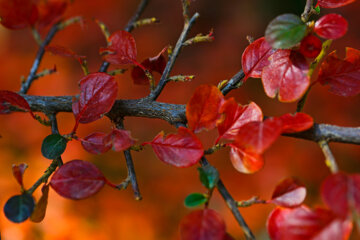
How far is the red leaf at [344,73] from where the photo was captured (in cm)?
44

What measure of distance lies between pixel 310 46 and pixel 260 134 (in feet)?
0.46

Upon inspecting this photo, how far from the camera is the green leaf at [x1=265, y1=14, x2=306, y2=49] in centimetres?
37

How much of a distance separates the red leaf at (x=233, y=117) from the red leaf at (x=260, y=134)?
0.05 meters

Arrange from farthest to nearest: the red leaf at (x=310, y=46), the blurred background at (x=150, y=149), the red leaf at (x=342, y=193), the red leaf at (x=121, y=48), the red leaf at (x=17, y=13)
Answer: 1. the blurred background at (x=150, y=149)
2. the red leaf at (x=17, y=13)
3. the red leaf at (x=121, y=48)
4. the red leaf at (x=310, y=46)
5. the red leaf at (x=342, y=193)

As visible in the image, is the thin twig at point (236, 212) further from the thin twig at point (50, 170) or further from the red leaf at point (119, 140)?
the thin twig at point (50, 170)

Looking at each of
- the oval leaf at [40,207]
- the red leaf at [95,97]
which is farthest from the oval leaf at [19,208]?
the red leaf at [95,97]

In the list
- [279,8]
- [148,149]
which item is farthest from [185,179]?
[279,8]

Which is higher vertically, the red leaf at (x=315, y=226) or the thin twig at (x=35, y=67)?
the thin twig at (x=35, y=67)

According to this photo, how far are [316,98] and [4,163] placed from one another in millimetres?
1819

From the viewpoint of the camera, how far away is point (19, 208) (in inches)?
15.2

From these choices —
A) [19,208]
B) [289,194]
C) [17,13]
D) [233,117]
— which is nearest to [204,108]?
[233,117]

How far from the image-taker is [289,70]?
1.34 ft

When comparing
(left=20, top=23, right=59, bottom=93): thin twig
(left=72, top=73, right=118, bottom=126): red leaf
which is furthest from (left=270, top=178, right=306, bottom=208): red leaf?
(left=20, top=23, right=59, bottom=93): thin twig

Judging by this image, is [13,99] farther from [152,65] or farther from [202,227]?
[202,227]
